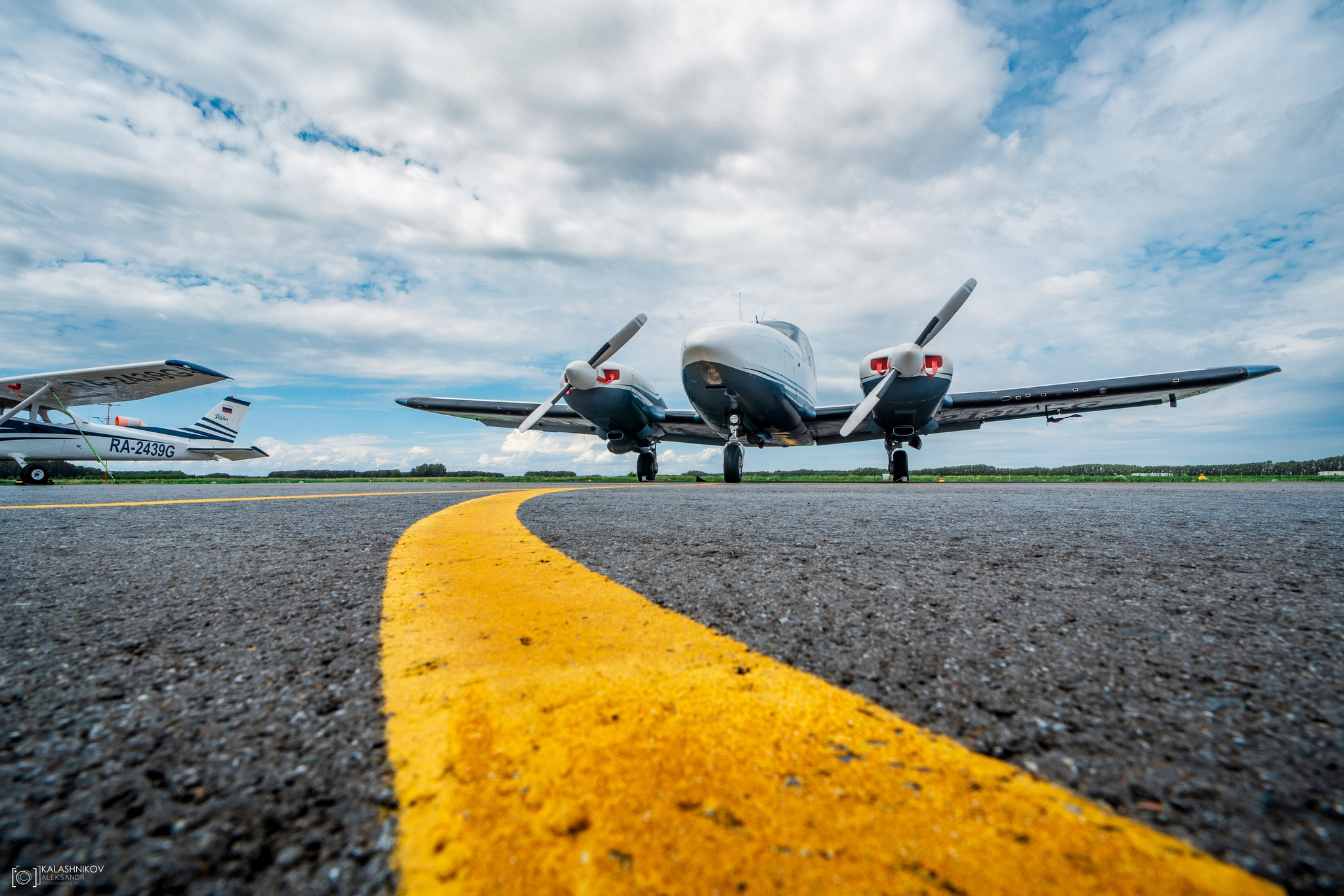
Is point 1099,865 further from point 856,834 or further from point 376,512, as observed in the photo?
point 376,512

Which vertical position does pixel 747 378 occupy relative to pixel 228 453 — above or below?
above

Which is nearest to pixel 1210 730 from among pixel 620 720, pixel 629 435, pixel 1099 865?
pixel 1099 865

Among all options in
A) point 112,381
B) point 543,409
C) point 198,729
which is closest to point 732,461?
point 543,409

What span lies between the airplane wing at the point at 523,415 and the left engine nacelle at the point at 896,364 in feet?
15.9

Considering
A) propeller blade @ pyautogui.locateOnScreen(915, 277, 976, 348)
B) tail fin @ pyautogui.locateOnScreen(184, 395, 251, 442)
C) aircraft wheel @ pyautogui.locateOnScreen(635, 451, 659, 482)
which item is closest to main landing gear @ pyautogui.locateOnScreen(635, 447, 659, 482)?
aircraft wheel @ pyautogui.locateOnScreen(635, 451, 659, 482)

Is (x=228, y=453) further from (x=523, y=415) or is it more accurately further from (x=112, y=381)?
(x=523, y=415)

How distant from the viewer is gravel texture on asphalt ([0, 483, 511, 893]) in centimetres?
62

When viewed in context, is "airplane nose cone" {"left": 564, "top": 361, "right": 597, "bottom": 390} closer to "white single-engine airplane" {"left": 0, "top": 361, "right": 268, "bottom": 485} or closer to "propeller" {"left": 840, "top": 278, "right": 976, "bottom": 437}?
"propeller" {"left": 840, "top": 278, "right": 976, "bottom": 437}

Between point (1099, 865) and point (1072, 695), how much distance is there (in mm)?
470

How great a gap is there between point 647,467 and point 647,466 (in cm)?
4

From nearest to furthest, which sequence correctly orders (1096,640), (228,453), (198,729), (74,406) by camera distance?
(198,729), (1096,640), (74,406), (228,453)

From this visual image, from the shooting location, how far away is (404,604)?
62.0 inches

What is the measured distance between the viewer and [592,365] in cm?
1290

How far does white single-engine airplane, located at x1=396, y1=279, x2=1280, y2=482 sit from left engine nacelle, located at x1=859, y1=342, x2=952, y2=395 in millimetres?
19
